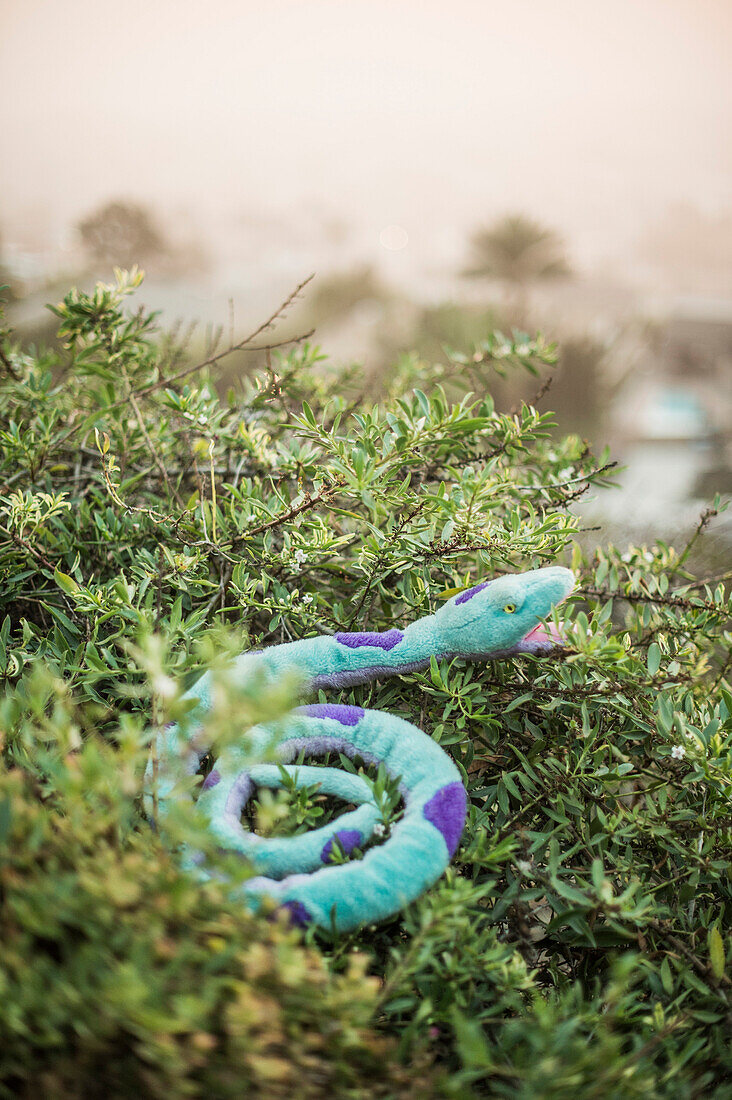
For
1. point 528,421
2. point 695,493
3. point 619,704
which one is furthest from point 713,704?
point 695,493

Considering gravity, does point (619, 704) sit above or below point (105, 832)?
below

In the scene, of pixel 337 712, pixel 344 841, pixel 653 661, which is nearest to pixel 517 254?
pixel 653 661

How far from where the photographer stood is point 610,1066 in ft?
1.25

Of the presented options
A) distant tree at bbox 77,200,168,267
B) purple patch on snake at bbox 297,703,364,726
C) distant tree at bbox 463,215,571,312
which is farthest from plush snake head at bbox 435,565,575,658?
distant tree at bbox 463,215,571,312

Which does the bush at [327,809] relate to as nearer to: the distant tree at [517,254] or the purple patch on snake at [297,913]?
the purple patch on snake at [297,913]

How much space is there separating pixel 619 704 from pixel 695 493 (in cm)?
198

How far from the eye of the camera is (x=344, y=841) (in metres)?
0.51

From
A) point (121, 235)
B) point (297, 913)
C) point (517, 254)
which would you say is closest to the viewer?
point (297, 913)

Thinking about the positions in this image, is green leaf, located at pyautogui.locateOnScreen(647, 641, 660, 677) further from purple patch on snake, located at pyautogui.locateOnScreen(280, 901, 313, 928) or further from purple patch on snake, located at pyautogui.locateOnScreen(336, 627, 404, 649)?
purple patch on snake, located at pyautogui.locateOnScreen(280, 901, 313, 928)

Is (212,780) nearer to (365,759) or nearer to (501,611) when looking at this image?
(365,759)

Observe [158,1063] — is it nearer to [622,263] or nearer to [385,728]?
[385,728]

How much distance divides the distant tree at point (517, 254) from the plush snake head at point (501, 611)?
3.07 meters

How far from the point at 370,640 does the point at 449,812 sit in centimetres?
17

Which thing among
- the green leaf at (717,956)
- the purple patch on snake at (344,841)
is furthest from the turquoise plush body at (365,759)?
the green leaf at (717,956)
